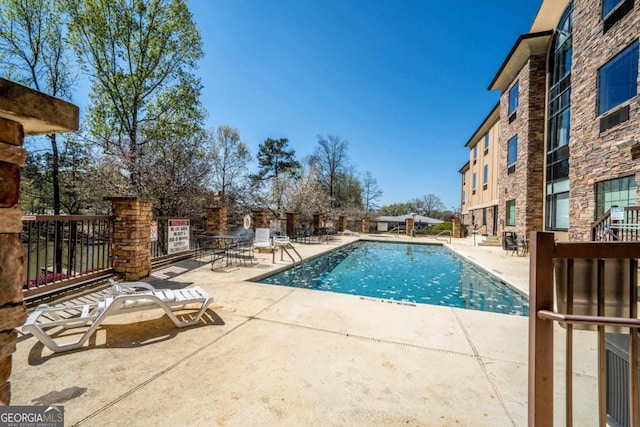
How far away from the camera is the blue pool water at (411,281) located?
5671 mm

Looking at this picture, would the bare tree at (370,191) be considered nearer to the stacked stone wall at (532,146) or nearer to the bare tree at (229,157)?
the bare tree at (229,157)

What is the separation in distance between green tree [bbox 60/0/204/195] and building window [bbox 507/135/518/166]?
16.0 meters

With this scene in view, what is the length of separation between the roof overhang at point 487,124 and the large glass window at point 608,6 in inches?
318

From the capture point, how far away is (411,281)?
7.50 metres

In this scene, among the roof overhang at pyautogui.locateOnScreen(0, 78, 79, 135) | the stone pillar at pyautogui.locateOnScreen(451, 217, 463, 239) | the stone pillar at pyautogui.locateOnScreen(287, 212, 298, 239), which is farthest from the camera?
the stone pillar at pyautogui.locateOnScreen(451, 217, 463, 239)

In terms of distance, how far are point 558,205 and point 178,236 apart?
14.4 metres

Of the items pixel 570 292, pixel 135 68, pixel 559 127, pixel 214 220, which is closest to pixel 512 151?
pixel 559 127

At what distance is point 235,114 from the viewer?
1950 cm

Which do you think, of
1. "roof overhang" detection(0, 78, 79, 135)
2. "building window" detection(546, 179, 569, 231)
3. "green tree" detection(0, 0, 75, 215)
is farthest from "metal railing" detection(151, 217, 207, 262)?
"building window" detection(546, 179, 569, 231)

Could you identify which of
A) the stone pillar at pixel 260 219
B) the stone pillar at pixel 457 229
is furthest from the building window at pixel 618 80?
the stone pillar at pixel 260 219

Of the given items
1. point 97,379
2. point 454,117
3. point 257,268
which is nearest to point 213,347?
point 97,379

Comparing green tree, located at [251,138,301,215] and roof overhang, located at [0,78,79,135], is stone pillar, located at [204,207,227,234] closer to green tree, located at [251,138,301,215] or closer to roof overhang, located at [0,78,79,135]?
roof overhang, located at [0,78,79,135]

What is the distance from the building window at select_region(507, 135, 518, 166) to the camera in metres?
13.3

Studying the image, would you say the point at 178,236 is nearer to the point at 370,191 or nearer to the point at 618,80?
the point at 618,80
